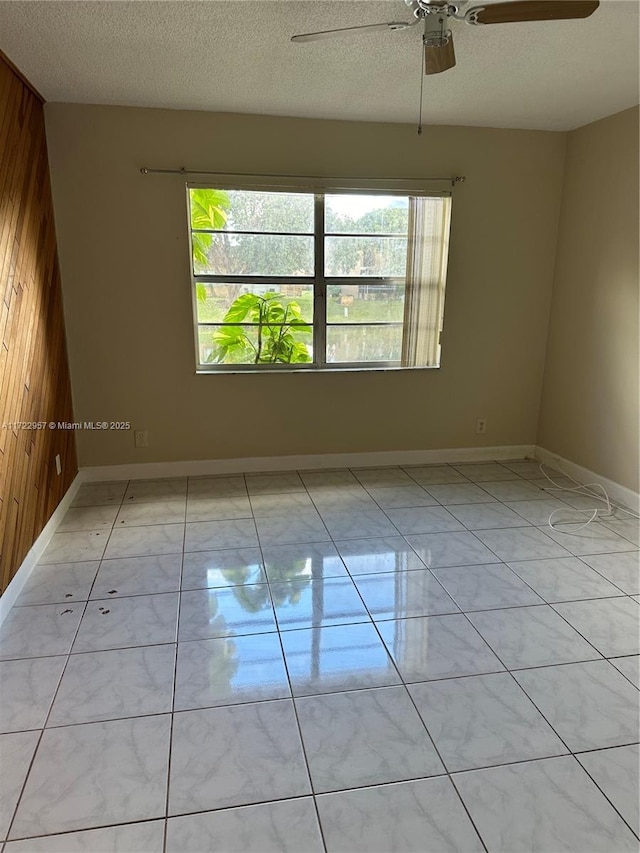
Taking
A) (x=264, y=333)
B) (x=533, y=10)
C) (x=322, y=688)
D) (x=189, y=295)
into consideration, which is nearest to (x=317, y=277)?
(x=264, y=333)

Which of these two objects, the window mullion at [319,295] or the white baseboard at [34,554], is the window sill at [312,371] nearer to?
the window mullion at [319,295]

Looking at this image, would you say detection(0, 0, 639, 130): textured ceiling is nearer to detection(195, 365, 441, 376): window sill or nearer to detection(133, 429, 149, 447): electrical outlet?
detection(195, 365, 441, 376): window sill

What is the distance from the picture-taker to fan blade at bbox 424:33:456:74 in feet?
6.88

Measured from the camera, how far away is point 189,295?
369cm

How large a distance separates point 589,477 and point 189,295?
3.04 metres

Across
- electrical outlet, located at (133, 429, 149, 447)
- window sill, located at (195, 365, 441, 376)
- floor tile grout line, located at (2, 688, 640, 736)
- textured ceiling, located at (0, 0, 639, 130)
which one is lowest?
floor tile grout line, located at (2, 688, 640, 736)

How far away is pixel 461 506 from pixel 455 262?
1767mm

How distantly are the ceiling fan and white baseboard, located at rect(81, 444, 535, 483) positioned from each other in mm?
2628

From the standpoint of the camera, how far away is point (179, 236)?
359 cm

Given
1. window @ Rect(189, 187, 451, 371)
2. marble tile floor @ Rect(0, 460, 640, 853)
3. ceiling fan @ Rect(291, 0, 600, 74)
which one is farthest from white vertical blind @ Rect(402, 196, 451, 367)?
ceiling fan @ Rect(291, 0, 600, 74)

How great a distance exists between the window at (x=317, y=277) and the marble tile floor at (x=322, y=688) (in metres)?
1.33

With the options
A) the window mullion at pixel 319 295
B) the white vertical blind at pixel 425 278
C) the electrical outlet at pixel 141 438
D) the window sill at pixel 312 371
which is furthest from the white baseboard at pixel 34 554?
the white vertical blind at pixel 425 278

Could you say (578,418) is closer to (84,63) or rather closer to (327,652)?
(327,652)

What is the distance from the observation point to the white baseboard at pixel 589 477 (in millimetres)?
3475
